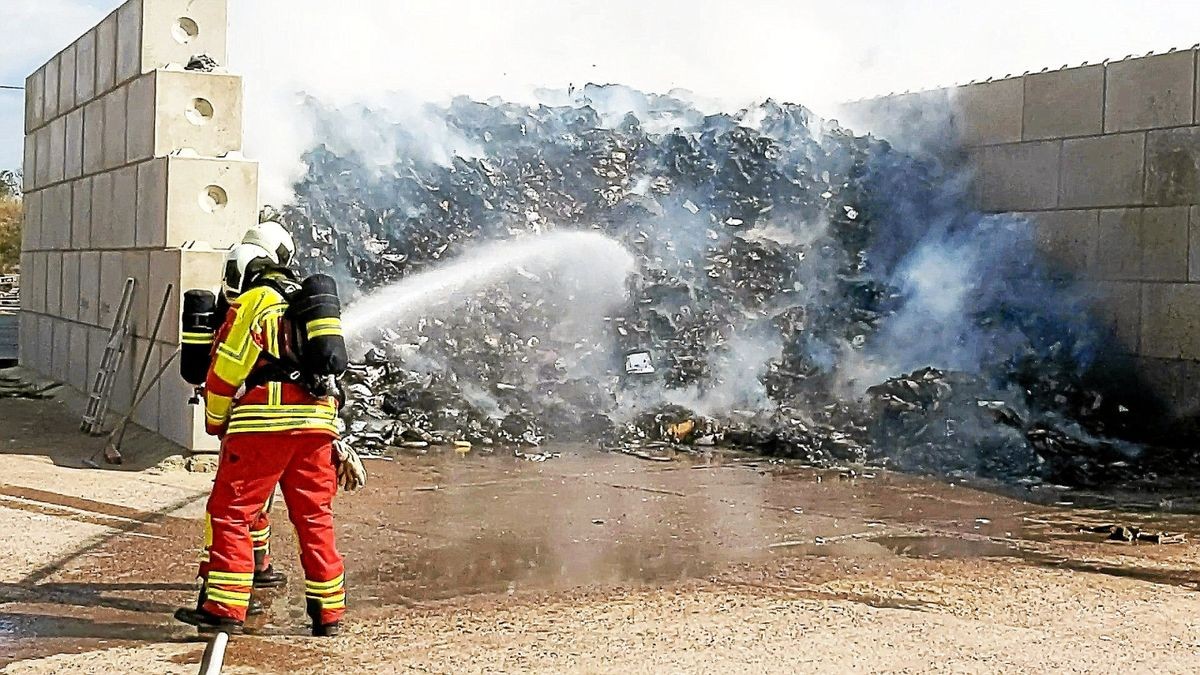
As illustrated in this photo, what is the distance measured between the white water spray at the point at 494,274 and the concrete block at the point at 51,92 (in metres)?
3.60

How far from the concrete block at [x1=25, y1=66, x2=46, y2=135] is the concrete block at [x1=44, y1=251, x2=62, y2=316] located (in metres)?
1.75

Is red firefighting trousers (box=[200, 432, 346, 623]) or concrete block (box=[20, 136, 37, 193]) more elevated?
concrete block (box=[20, 136, 37, 193])

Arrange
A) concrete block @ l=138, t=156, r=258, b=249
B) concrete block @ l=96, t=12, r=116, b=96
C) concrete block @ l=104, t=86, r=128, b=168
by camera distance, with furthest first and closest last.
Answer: concrete block @ l=96, t=12, r=116, b=96 → concrete block @ l=104, t=86, r=128, b=168 → concrete block @ l=138, t=156, r=258, b=249

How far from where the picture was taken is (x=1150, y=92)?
1149cm

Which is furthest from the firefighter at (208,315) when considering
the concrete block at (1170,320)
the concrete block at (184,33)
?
the concrete block at (1170,320)

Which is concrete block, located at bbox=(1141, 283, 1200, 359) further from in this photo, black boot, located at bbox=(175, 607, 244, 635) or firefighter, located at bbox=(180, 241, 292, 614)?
black boot, located at bbox=(175, 607, 244, 635)

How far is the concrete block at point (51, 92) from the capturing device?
13.0m

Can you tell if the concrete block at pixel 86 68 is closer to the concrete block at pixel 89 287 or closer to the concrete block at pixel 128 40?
the concrete block at pixel 128 40

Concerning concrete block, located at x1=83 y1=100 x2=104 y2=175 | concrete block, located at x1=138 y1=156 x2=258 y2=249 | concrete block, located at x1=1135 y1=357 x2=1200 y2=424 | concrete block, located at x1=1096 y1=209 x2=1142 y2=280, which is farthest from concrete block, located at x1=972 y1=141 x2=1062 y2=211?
concrete block, located at x1=83 y1=100 x2=104 y2=175

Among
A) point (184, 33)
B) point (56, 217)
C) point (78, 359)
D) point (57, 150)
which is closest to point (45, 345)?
point (56, 217)

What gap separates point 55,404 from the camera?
1192cm

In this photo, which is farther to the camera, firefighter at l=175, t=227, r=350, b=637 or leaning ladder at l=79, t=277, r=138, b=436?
leaning ladder at l=79, t=277, r=138, b=436

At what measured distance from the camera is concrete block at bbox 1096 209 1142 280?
11664 millimetres

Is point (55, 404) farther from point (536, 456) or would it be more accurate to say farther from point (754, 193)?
point (754, 193)
